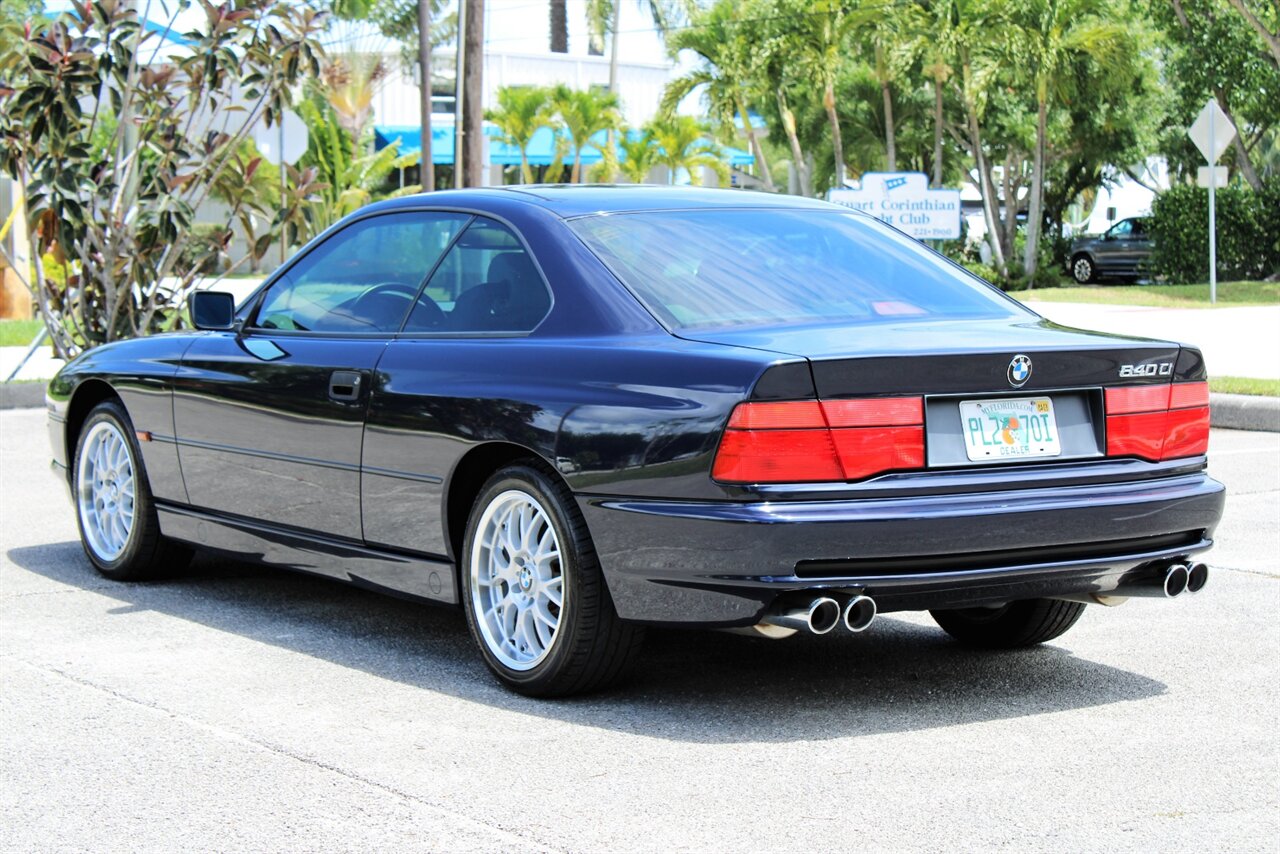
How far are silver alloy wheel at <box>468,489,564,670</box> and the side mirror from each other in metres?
1.81

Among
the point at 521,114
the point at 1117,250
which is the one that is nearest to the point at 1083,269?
the point at 1117,250

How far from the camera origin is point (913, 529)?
4.50 metres

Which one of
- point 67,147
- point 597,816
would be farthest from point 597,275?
point 67,147

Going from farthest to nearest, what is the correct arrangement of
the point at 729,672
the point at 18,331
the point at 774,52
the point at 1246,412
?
the point at 774,52 → the point at 18,331 → the point at 1246,412 → the point at 729,672

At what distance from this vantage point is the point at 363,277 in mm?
6039

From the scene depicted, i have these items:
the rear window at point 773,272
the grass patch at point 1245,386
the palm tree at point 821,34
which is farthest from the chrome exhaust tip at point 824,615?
the palm tree at point 821,34

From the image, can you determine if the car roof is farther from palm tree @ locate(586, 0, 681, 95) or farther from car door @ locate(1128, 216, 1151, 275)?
palm tree @ locate(586, 0, 681, 95)

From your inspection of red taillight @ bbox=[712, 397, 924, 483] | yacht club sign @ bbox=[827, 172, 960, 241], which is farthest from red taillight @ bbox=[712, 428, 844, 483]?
yacht club sign @ bbox=[827, 172, 960, 241]

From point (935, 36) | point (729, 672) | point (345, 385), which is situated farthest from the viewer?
point (935, 36)

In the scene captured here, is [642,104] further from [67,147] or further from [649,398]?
[649,398]

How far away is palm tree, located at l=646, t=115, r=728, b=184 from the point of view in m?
45.7

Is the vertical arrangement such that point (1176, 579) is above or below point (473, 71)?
below

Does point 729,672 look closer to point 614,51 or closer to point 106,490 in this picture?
point 106,490

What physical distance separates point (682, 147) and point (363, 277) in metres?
40.8
